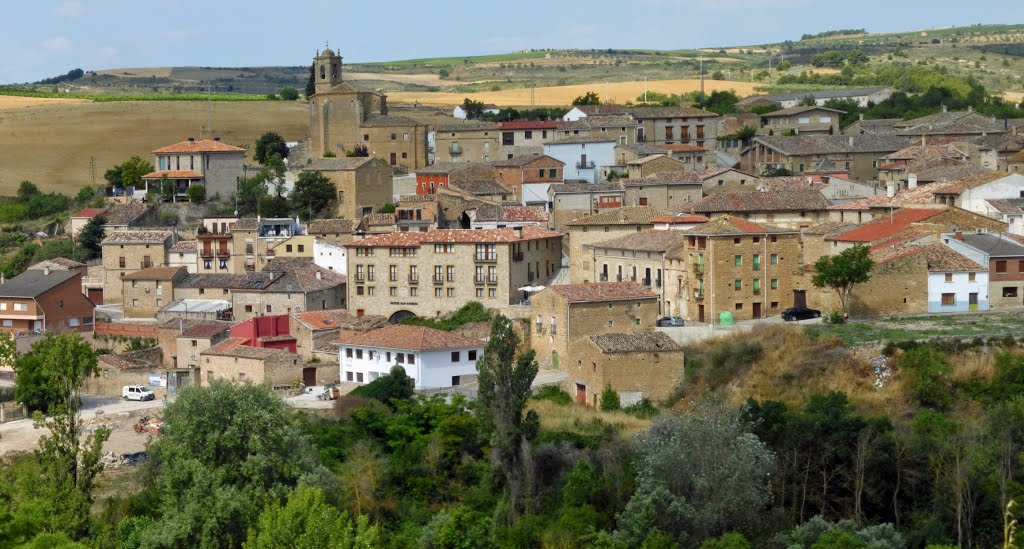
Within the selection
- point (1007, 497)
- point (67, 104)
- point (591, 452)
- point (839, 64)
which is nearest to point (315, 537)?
point (591, 452)

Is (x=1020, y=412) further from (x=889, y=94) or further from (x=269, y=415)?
(x=889, y=94)

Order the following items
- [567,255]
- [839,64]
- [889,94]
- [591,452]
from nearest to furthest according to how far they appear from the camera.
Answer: [591,452], [567,255], [889,94], [839,64]

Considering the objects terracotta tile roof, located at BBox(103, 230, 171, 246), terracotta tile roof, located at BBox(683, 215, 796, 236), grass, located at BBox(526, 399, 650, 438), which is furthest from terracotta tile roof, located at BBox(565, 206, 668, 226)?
terracotta tile roof, located at BBox(103, 230, 171, 246)

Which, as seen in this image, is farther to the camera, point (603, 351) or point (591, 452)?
point (603, 351)

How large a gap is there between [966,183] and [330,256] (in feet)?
67.7

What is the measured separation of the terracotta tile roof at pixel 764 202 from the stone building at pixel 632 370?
9.87m

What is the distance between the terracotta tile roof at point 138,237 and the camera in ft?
193

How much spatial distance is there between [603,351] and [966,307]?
9.93 m

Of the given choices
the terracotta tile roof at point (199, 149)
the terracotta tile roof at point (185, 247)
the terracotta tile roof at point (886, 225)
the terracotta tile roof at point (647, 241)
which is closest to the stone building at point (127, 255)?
the terracotta tile roof at point (185, 247)

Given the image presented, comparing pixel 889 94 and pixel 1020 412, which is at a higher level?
pixel 889 94

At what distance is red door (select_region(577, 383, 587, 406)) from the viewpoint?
42312 millimetres

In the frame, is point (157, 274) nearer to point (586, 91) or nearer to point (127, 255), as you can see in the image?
point (127, 255)

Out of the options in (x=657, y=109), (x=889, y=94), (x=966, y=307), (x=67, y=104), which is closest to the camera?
(x=966, y=307)

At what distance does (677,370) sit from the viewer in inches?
1647
